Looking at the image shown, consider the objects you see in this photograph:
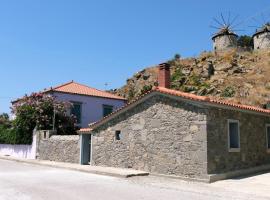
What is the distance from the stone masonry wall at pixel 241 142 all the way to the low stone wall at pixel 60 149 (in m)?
9.23

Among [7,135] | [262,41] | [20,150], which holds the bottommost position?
[20,150]

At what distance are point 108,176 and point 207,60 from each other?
47.5 meters

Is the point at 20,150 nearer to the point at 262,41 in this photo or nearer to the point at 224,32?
the point at 224,32

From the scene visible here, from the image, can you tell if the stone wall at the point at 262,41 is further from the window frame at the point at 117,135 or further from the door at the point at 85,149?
the window frame at the point at 117,135

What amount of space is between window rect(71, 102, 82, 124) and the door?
348 inches

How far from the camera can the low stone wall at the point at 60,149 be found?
21.2m

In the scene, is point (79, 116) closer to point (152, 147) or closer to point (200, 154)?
point (152, 147)

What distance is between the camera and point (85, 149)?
20.7 meters

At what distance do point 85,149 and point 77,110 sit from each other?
9484mm

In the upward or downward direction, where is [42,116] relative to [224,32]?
downward

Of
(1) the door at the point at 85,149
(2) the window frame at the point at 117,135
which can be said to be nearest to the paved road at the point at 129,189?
(2) the window frame at the point at 117,135

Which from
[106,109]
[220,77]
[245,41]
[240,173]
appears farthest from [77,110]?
[245,41]

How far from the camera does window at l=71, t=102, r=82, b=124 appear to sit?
29.4 metres

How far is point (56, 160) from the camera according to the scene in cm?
2288
